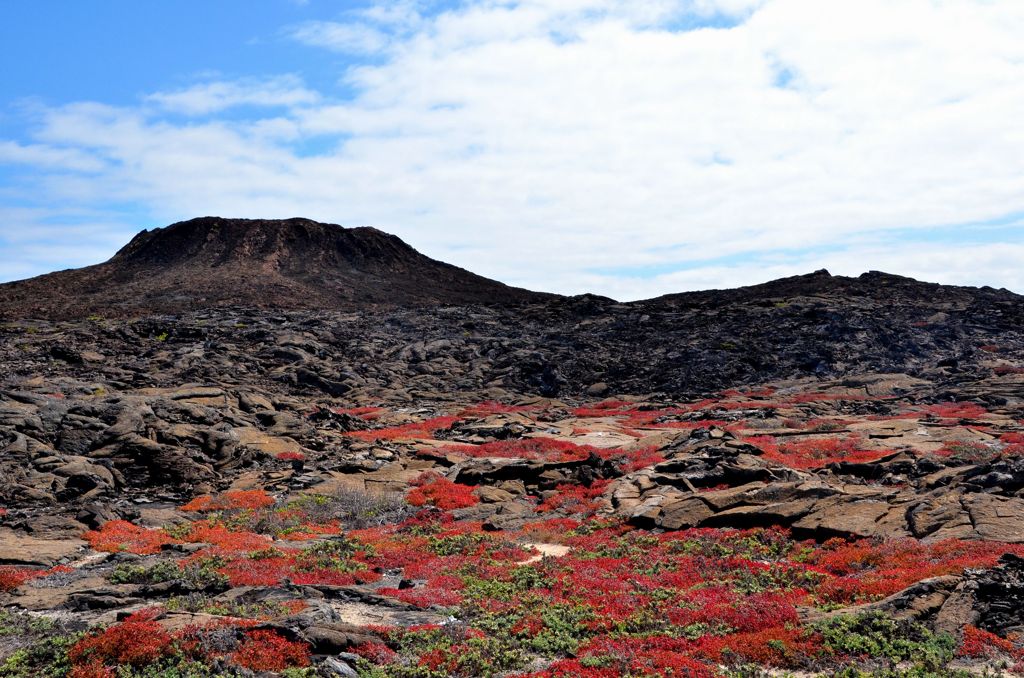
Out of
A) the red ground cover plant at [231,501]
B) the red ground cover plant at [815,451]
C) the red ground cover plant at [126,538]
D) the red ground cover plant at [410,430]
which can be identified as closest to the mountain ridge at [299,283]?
the red ground cover plant at [410,430]

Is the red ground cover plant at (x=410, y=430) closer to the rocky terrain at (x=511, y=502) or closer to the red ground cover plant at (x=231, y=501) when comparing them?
the rocky terrain at (x=511, y=502)

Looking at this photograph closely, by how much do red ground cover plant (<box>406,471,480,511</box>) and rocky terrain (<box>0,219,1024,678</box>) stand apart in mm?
206

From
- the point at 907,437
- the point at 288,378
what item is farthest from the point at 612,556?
the point at 288,378

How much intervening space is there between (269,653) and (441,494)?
1625 cm

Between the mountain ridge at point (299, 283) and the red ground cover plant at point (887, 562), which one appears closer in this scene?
the red ground cover plant at point (887, 562)

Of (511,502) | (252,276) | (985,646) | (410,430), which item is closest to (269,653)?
(985,646)

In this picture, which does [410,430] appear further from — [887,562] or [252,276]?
[252,276]

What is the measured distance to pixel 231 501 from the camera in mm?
26281

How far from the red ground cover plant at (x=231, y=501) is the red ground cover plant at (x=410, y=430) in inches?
452

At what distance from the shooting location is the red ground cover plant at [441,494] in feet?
85.9

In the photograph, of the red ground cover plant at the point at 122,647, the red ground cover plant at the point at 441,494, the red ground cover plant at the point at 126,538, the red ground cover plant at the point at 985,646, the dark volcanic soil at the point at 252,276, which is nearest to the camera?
the red ground cover plant at the point at 985,646

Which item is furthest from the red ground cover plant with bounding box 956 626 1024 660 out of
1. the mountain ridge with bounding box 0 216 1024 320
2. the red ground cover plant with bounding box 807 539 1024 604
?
the mountain ridge with bounding box 0 216 1024 320

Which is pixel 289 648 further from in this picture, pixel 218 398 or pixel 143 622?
pixel 218 398

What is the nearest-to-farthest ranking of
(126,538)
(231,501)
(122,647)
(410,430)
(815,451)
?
(122,647)
(126,538)
(231,501)
(815,451)
(410,430)
